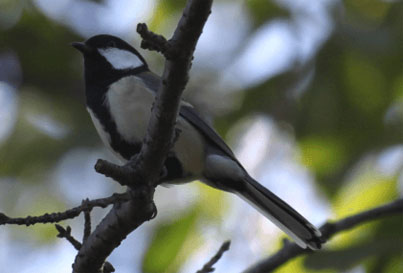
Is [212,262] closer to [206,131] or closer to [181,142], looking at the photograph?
[181,142]

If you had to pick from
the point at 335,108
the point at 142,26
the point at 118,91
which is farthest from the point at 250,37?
the point at 142,26

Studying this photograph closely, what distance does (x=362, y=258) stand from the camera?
106 inches

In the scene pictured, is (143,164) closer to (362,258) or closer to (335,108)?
(362,258)

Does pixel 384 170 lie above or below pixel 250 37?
below

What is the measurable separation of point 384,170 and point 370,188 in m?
0.13

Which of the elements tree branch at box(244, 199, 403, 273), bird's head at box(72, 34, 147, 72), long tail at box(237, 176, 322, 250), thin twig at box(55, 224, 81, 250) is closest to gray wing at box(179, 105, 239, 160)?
long tail at box(237, 176, 322, 250)

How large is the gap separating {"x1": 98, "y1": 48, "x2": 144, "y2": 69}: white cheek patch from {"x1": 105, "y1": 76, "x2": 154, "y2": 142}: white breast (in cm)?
33

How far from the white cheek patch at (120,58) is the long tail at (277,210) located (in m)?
0.83

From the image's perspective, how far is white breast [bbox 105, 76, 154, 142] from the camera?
3.04 metres

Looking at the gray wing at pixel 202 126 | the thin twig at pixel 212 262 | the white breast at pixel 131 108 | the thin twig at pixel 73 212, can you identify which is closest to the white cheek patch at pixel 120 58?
the gray wing at pixel 202 126

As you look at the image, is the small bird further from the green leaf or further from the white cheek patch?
the green leaf

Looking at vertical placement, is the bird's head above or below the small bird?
above

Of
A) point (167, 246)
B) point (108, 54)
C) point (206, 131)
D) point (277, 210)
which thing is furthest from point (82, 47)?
point (277, 210)

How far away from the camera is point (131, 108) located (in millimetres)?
3049
